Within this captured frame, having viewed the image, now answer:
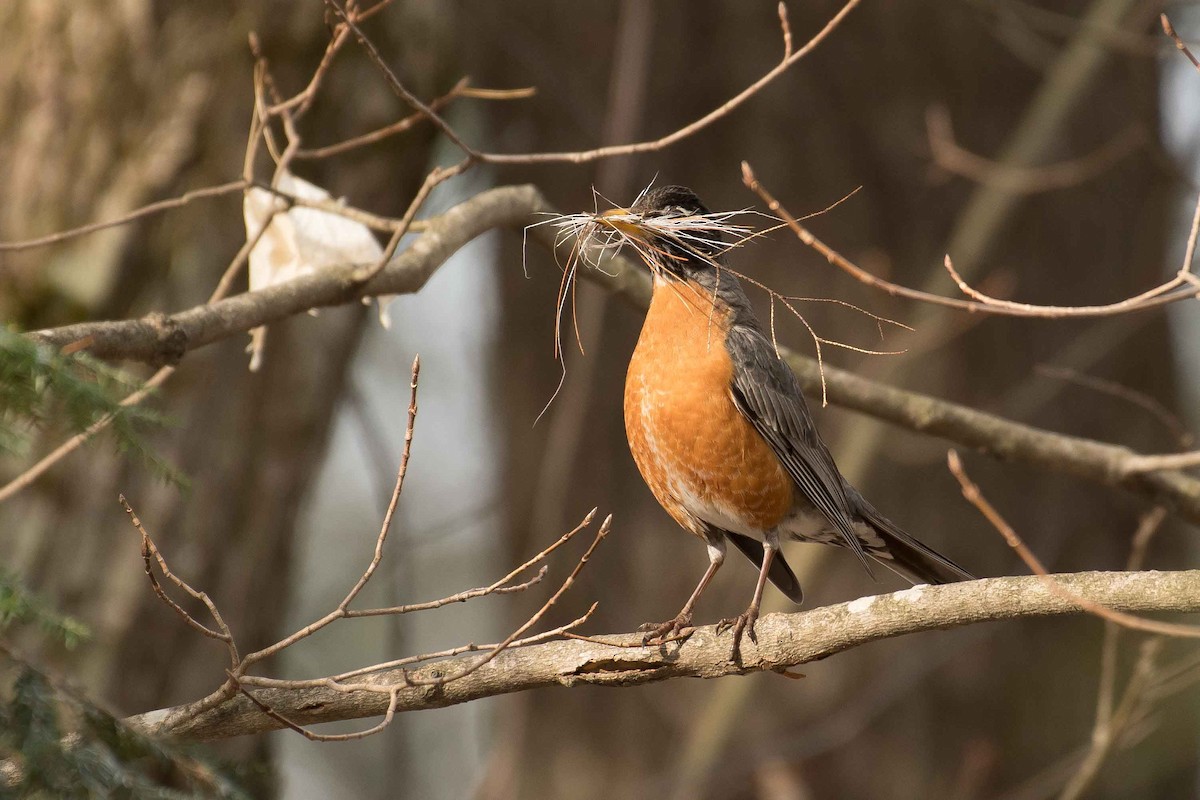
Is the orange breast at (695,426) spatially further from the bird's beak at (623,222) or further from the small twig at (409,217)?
the small twig at (409,217)

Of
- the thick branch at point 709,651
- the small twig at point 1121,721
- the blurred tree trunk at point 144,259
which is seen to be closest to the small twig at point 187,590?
the thick branch at point 709,651

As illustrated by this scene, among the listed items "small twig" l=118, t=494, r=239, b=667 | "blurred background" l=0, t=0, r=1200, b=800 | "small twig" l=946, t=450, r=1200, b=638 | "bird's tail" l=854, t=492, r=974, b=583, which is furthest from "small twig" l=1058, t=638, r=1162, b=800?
"small twig" l=118, t=494, r=239, b=667

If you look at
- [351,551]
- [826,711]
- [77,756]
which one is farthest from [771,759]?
Answer: [351,551]

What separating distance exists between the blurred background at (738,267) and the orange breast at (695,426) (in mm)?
1518

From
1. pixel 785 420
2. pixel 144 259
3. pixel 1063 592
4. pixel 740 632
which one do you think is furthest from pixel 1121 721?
pixel 144 259

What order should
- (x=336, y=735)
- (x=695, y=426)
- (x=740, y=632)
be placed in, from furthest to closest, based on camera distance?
(x=695, y=426), (x=740, y=632), (x=336, y=735)

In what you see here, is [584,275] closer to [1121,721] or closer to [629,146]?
[629,146]

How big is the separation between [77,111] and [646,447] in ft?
8.07

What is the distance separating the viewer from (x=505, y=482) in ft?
19.6

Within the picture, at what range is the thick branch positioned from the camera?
2.00m

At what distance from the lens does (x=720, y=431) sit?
2.97 metres

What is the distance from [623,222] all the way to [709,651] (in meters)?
1.01

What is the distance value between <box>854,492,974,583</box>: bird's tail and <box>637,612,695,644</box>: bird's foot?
0.69 meters

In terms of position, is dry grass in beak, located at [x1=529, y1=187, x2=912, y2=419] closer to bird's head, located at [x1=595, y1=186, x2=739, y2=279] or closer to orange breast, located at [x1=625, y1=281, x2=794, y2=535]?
bird's head, located at [x1=595, y1=186, x2=739, y2=279]
